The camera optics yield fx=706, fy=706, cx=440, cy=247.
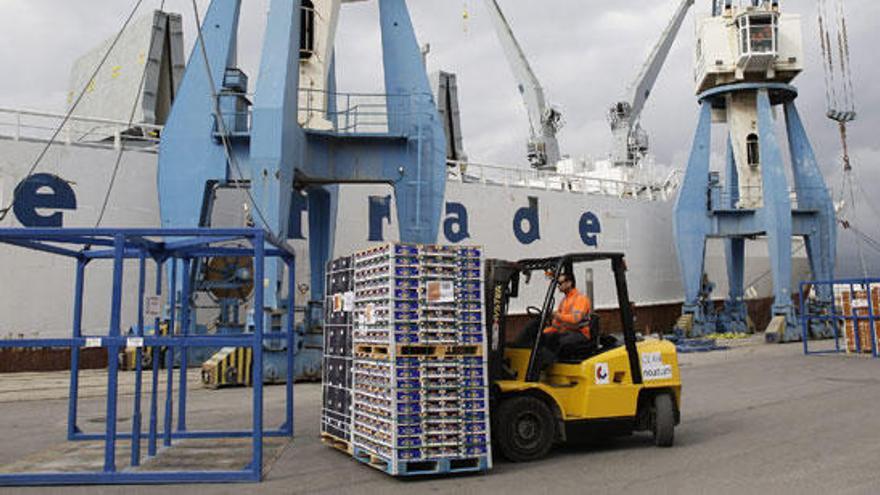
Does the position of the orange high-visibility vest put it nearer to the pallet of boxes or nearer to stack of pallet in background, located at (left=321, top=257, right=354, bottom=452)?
the pallet of boxes

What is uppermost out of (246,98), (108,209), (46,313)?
(246,98)

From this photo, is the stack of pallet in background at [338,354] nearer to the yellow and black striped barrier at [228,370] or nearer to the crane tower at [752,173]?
the yellow and black striped barrier at [228,370]

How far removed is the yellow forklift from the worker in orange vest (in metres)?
0.09

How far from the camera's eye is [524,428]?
761 cm

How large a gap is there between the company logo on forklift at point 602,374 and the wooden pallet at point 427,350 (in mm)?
1600

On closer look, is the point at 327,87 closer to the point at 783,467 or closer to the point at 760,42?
the point at 783,467

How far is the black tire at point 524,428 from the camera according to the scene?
7473mm

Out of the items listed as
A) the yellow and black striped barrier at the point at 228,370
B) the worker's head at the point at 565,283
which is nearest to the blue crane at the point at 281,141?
the yellow and black striped barrier at the point at 228,370

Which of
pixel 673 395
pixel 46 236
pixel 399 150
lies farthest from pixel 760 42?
pixel 46 236

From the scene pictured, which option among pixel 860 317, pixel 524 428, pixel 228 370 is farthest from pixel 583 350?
pixel 860 317

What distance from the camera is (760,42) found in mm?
26125

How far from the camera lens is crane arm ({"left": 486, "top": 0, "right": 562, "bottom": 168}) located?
39094 mm

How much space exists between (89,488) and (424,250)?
389cm

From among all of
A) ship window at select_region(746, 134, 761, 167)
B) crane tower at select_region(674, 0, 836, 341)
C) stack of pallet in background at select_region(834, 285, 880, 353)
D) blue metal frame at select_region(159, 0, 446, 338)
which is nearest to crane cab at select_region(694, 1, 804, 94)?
crane tower at select_region(674, 0, 836, 341)
